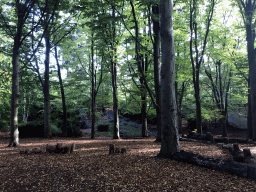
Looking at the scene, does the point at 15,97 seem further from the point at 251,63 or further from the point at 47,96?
the point at 251,63

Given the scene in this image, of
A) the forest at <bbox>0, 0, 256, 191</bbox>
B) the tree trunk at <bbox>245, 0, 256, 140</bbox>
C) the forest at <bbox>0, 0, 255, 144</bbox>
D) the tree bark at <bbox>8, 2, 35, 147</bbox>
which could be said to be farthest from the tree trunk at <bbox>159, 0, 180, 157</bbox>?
the tree bark at <bbox>8, 2, 35, 147</bbox>

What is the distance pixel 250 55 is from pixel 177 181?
8.36 metres

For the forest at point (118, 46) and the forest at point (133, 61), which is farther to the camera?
the forest at point (118, 46)

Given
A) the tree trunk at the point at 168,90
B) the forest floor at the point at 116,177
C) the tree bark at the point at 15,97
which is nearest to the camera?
the forest floor at the point at 116,177

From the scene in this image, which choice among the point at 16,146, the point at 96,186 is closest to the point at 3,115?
the point at 16,146

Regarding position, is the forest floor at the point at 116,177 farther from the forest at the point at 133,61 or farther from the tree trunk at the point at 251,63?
the tree trunk at the point at 251,63

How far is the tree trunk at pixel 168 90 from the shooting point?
4547 mm

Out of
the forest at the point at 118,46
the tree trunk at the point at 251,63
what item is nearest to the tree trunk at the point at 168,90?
the forest at the point at 118,46

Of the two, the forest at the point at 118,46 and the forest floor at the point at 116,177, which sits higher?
the forest at the point at 118,46

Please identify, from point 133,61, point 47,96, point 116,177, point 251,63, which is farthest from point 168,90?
point 47,96

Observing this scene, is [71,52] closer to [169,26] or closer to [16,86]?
[16,86]

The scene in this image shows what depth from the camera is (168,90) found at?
459cm

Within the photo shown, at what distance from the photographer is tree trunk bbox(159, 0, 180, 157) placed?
4.55m

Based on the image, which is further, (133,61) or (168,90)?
(133,61)
